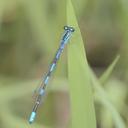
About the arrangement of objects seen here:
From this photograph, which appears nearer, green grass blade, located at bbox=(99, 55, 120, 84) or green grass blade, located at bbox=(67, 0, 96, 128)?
green grass blade, located at bbox=(67, 0, 96, 128)

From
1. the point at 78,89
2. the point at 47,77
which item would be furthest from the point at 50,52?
the point at 78,89

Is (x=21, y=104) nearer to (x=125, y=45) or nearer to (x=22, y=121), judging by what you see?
(x=22, y=121)

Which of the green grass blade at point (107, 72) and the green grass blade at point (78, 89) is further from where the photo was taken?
the green grass blade at point (107, 72)

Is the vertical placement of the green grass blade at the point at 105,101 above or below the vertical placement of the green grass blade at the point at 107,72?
below

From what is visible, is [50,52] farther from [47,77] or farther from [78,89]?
[78,89]

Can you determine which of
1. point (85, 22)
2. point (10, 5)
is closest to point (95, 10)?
point (85, 22)
